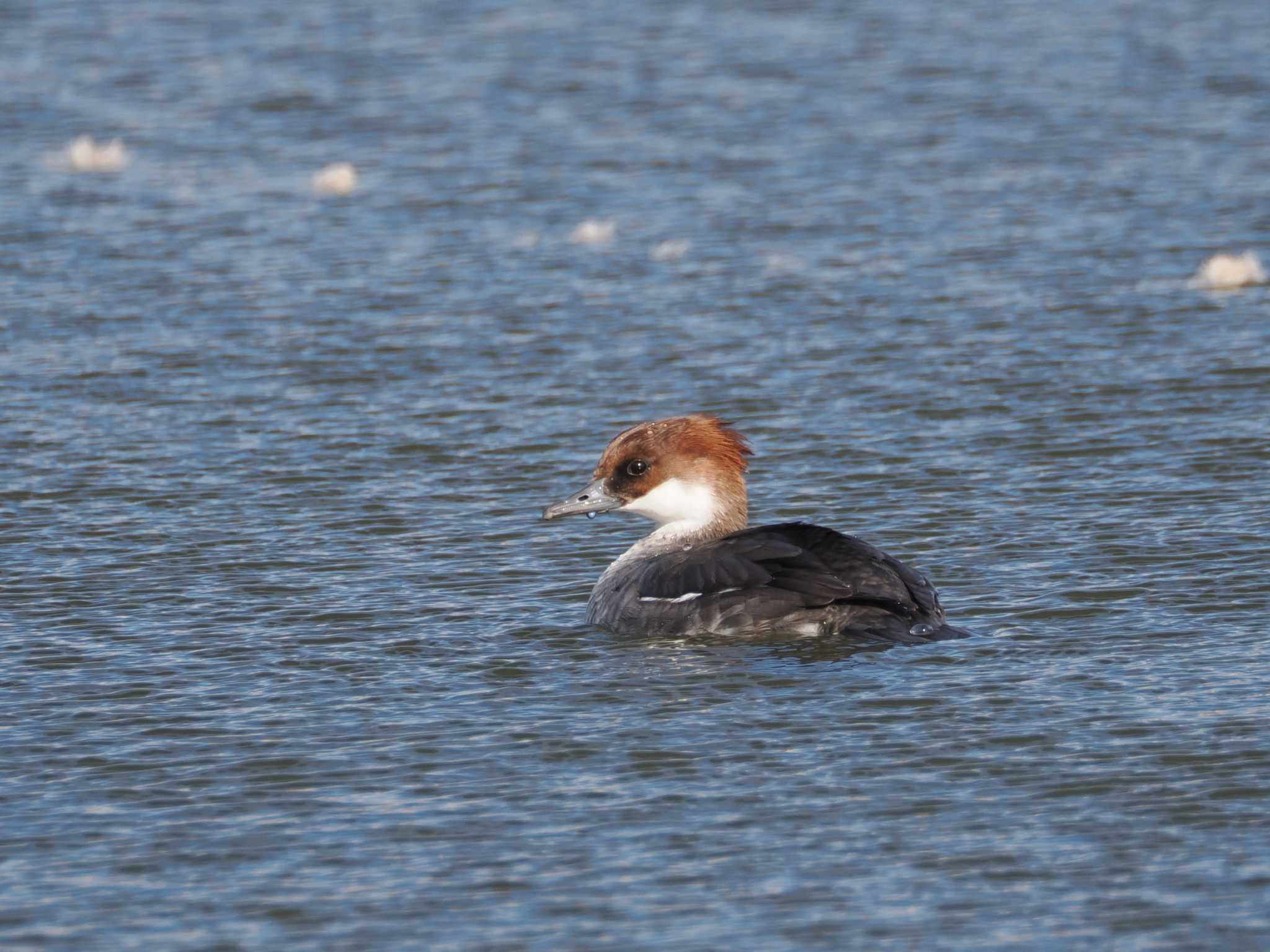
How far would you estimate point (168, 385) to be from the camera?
58.6 ft

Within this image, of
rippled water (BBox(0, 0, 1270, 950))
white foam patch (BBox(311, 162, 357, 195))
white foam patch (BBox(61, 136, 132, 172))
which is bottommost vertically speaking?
rippled water (BBox(0, 0, 1270, 950))

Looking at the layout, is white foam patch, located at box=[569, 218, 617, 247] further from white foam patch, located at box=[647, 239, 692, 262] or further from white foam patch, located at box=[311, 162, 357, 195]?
white foam patch, located at box=[311, 162, 357, 195]

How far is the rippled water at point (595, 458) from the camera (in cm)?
919

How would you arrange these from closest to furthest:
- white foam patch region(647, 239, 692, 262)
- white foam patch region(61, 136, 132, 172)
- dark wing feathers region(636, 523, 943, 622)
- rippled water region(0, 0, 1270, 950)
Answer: rippled water region(0, 0, 1270, 950)
dark wing feathers region(636, 523, 943, 622)
white foam patch region(647, 239, 692, 262)
white foam patch region(61, 136, 132, 172)

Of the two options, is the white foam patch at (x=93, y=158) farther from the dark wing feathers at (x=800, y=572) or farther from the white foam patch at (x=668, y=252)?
the dark wing feathers at (x=800, y=572)

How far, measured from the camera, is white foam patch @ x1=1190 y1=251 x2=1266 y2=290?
19484 millimetres

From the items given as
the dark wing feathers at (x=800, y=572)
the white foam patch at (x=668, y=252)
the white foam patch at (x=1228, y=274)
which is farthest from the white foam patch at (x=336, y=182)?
the dark wing feathers at (x=800, y=572)

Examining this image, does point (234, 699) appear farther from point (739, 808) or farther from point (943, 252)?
point (943, 252)

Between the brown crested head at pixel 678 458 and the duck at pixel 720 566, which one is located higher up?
the brown crested head at pixel 678 458

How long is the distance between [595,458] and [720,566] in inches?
149

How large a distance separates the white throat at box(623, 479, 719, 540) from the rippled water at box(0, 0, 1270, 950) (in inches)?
26.8

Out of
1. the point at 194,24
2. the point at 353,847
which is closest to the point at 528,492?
the point at 353,847

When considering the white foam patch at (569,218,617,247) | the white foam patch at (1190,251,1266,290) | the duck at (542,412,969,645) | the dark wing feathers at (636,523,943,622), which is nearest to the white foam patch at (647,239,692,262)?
the white foam patch at (569,218,617,247)

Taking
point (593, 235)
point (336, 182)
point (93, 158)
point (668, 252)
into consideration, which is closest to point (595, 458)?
point (668, 252)
